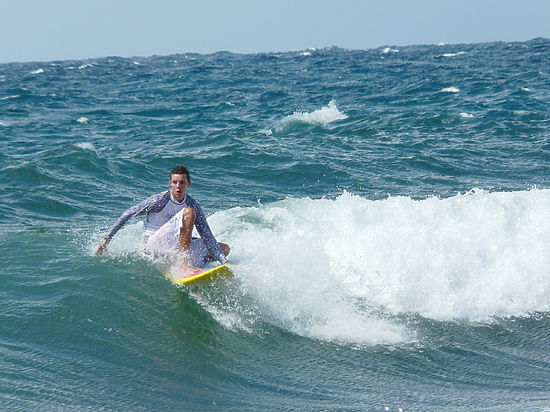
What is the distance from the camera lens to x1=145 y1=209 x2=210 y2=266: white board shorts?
8682mm

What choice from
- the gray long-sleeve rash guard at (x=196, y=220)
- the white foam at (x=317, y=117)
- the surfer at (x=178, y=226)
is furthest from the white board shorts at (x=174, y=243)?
the white foam at (x=317, y=117)

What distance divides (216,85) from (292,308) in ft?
98.8

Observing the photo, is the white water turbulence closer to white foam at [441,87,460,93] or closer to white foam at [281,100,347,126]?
white foam at [281,100,347,126]

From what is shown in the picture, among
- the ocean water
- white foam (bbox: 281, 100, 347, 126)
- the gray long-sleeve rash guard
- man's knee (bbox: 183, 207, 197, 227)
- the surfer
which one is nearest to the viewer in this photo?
the ocean water

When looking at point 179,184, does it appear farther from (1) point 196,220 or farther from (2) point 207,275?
(2) point 207,275

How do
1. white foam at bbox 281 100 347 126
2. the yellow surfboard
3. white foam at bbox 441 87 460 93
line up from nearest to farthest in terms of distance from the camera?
the yellow surfboard, white foam at bbox 281 100 347 126, white foam at bbox 441 87 460 93

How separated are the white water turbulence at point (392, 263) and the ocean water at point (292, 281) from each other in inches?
1.1

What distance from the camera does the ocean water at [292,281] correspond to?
20.3 feet

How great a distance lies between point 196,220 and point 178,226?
0.26m

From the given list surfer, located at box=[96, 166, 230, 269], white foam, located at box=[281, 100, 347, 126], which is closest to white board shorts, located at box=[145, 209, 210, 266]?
surfer, located at box=[96, 166, 230, 269]

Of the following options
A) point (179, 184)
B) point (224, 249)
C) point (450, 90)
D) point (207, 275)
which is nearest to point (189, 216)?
point (179, 184)

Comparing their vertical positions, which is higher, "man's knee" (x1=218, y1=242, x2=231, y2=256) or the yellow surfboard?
"man's knee" (x1=218, y1=242, x2=231, y2=256)

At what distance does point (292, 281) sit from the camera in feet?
27.6

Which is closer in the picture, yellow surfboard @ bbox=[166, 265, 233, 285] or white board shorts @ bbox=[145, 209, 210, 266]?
yellow surfboard @ bbox=[166, 265, 233, 285]
